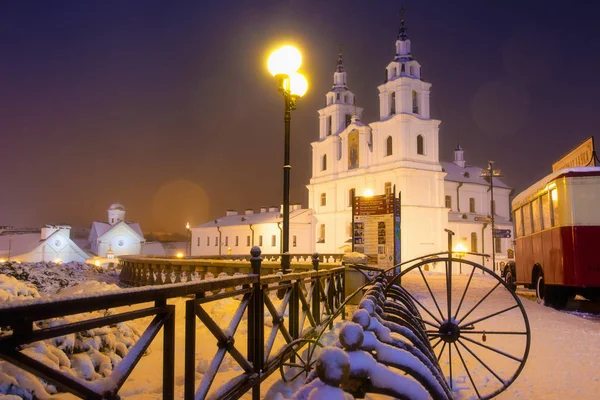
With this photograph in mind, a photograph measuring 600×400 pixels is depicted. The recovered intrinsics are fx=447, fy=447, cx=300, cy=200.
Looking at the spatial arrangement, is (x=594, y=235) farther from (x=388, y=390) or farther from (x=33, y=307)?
(x=33, y=307)

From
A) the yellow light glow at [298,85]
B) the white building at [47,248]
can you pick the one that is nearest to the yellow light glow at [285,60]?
the yellow light glow at [298,85]

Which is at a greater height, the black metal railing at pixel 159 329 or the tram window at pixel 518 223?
the tram window at pixel 518 223

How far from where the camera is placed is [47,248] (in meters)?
71.7

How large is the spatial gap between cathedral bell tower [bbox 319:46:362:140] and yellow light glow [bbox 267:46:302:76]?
4497 cm

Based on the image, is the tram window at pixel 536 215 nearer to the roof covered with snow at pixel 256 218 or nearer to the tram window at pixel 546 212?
the tram window at pixel 546 212

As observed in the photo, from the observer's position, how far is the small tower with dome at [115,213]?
81613 millimetres

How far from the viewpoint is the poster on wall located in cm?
2228

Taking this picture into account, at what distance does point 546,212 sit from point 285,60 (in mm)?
9536

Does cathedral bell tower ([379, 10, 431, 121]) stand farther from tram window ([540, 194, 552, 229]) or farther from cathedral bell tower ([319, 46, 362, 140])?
tram window ([540, 194, 552, 229])

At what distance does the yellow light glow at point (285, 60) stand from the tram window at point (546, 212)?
29.7 ft

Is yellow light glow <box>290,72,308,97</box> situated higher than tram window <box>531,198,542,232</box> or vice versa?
yellow light glow <box>290,72,308,97</box>

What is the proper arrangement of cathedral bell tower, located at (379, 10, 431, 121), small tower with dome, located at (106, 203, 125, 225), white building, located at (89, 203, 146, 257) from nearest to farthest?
cathedral bell tower, located at (379, 10, 431, 121), white building, located at (89, 203, 146, 257), small tower with dome, located at (106, 203, 125, 225)

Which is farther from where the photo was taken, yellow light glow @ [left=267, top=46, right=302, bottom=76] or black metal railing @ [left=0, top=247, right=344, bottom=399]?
yellow light glow @ [left=267, top=46, right=302, bottom=76]

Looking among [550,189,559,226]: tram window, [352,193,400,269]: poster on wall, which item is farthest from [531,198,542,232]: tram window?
[352,193,400,269]: poster on wall
